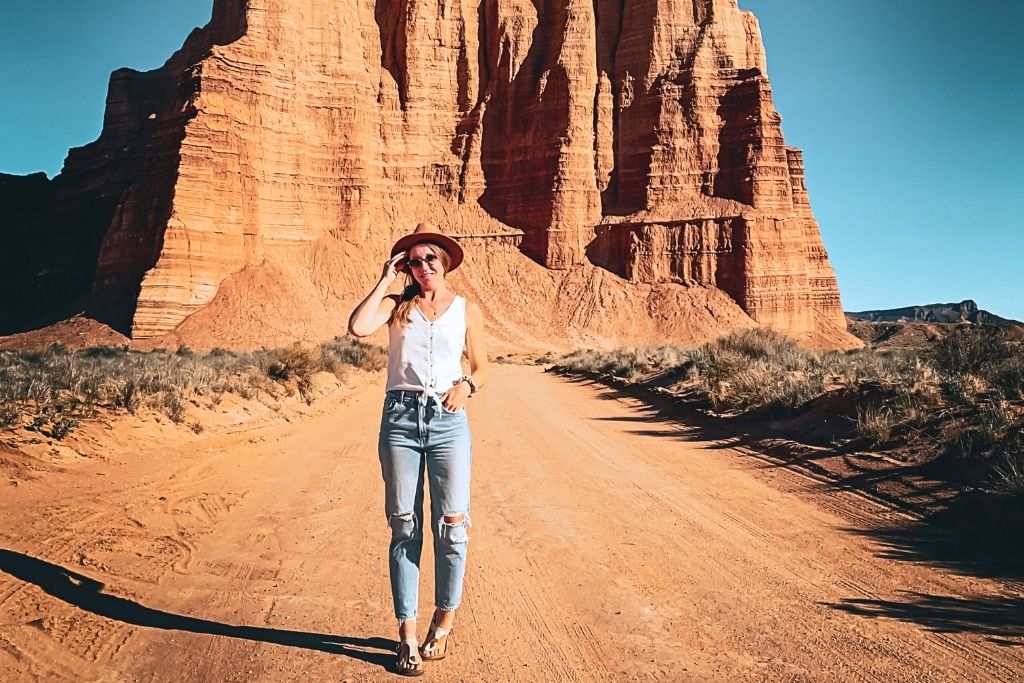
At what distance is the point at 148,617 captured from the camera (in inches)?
152

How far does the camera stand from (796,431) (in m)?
9.17

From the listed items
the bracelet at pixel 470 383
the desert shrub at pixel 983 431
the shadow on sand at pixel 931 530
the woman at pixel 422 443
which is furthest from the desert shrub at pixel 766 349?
the woman at pixel 422 443

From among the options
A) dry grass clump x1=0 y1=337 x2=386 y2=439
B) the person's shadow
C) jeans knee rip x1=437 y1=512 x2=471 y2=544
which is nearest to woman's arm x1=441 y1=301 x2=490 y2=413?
jeans knee rip x1=437 y1=512 x2=471 y2=544

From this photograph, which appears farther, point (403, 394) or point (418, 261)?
point (418, 261)

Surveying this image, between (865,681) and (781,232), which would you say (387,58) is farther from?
(865,681)

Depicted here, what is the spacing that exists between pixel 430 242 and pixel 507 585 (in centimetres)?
228

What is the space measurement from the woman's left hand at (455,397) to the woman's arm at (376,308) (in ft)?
1.63

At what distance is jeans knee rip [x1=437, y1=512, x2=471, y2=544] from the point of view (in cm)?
348

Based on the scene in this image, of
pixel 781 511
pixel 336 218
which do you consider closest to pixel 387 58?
pixel 336 218

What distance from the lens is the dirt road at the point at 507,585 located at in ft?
10.9

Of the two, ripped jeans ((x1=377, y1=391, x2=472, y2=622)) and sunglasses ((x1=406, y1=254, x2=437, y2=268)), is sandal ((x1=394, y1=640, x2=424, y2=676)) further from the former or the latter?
sunglasses ((x1=406, y1=254, x2=437, y2=268))

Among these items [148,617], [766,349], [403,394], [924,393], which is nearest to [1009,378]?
[924,393]

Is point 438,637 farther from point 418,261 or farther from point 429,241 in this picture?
point 429,241

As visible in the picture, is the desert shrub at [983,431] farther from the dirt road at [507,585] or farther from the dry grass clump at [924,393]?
the dirt road at [507,585]
